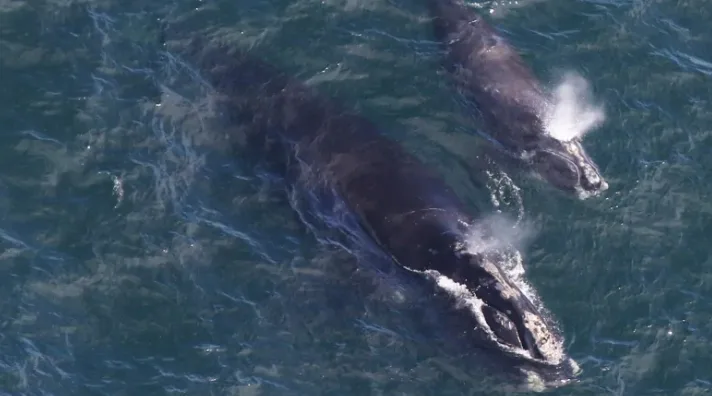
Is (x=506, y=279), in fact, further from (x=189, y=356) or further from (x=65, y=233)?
(x=65, y=233)

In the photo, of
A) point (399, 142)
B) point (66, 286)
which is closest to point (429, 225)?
point (399, 142)

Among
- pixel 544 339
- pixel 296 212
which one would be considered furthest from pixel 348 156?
pixel 544 339

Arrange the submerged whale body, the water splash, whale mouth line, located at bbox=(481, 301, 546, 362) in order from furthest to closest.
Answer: the water splash, the submerged whale body, whale mouth line, located at bbox=(481, 301, 546, 362)

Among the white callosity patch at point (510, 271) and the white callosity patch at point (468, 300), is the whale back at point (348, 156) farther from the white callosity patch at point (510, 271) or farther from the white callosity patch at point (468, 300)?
the white callosity patch at point (510, 271)

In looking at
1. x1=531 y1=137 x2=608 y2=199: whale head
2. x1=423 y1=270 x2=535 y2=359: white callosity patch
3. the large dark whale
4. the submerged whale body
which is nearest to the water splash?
the large dark whale

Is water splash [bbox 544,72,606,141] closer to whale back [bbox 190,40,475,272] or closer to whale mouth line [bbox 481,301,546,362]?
whale back [bbox 190,40,475,272]
